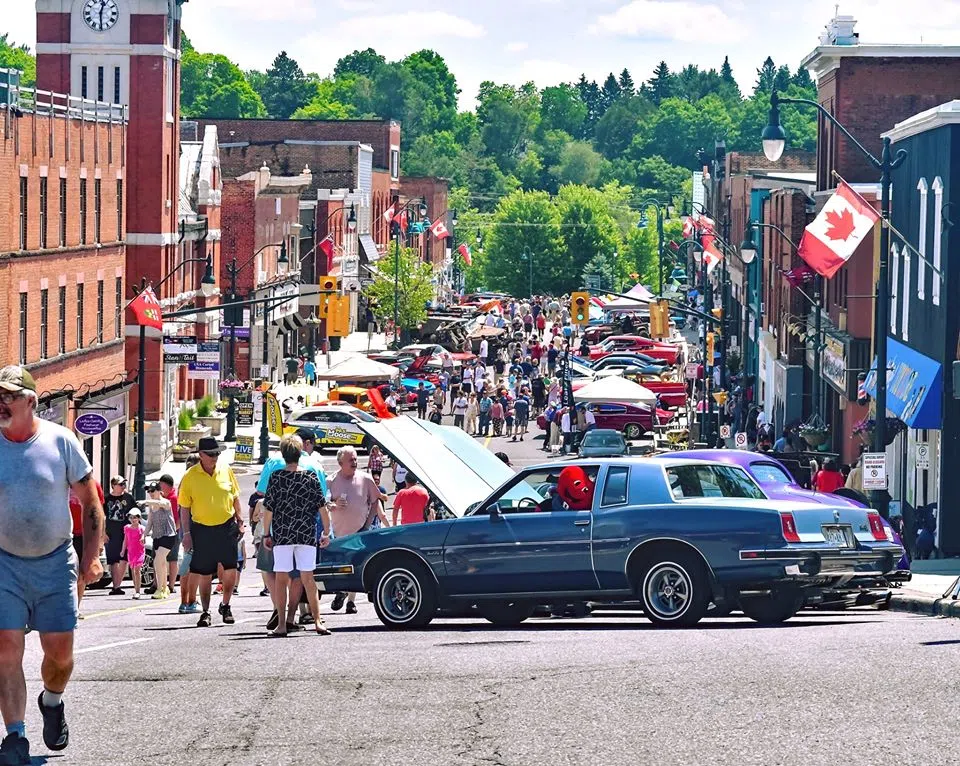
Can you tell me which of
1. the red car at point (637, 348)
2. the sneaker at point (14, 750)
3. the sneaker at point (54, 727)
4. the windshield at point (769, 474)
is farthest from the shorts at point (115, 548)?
the red car at point (637, 348)

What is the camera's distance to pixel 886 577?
15992 mm

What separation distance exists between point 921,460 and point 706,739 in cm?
1915

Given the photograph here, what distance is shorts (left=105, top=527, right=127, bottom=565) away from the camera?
23.5 metres

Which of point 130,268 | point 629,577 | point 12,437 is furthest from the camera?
point 130,268

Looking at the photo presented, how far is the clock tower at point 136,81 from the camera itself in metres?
55.1

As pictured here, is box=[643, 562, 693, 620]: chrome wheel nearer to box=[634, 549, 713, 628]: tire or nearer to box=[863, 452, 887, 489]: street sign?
box=[634, 549, 713, 628]: tire

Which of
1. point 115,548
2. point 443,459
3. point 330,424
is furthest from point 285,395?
point 443,459

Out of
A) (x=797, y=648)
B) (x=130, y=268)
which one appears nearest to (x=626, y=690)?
(x=797, y=648)

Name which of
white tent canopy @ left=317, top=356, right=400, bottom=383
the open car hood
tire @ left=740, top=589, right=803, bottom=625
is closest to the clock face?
white tent canopy @ left=317, top=356, right=400, bottom=383

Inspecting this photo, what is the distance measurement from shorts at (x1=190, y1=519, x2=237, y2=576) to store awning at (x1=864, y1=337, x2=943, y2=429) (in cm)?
1644

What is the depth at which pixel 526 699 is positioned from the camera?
1048 centimetres

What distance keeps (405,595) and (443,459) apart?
11.3ft

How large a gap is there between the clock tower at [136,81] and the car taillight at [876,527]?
40.0 meters

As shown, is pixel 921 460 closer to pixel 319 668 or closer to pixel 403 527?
pixel 403 527
